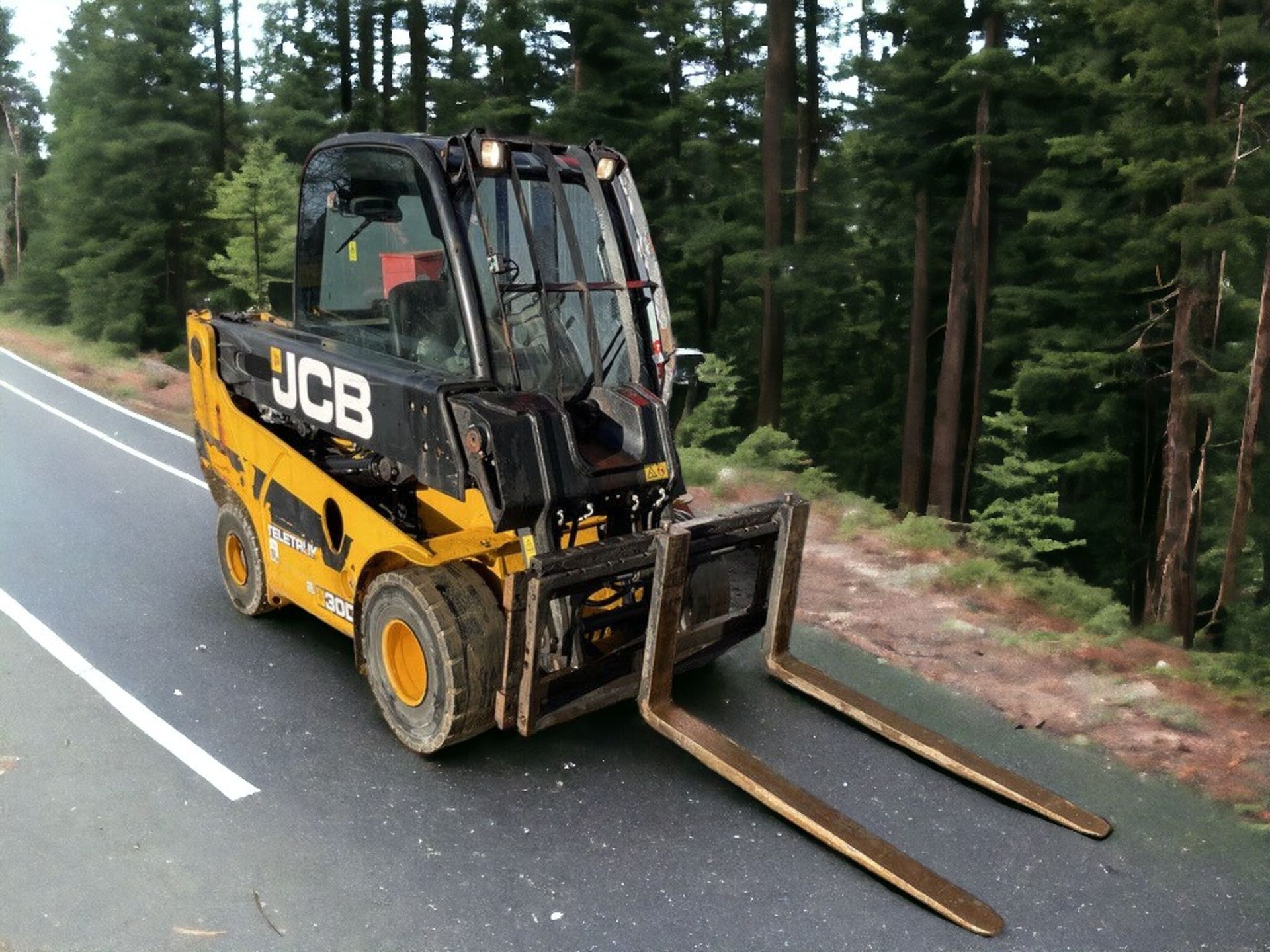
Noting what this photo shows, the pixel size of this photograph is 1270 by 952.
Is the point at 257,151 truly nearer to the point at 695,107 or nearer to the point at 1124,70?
the point at 695,107

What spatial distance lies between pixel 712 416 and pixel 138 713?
505 inches

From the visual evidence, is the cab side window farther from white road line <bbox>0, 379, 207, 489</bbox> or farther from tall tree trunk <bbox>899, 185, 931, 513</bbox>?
tall tree trunk <bbox>899, 185, 931, 513</bbox>

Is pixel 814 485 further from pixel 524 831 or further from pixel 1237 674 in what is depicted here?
pixel 524 831

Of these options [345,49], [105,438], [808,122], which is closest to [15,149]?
[345,49]

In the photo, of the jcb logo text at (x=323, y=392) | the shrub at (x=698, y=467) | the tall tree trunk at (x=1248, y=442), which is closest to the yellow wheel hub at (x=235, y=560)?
the jcb logo text at (x=323, y=392)

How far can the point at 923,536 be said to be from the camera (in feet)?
30.9

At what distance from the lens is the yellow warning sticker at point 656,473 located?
17.7 ft

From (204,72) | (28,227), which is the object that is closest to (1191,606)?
(204,72)

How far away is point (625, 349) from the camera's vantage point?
5.69 meters

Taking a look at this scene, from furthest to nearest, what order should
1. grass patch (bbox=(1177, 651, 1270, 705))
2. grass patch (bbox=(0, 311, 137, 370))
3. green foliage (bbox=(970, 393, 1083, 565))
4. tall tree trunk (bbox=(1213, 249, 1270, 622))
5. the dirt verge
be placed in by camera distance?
grass patch (bbox=(0, 311, 137, 370)) → the dirt verge → tall tree trunk (bbox=(1213, 249, 1270, 622)) → green foliage (bbox=(970, 393, 1083, 565)) → grass patch (bbox=(1177, 651, 1270, 705))

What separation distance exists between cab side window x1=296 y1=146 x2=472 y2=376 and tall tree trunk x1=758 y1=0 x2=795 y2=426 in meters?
12.4

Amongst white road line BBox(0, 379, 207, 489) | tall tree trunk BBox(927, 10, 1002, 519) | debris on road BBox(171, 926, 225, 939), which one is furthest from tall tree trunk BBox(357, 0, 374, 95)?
debris on road BBox(171, 926, 225, 939)

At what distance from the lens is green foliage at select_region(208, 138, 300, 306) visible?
961 inches

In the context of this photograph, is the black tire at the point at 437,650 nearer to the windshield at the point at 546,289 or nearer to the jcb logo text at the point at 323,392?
the jcb logo text at the point at 323,392
